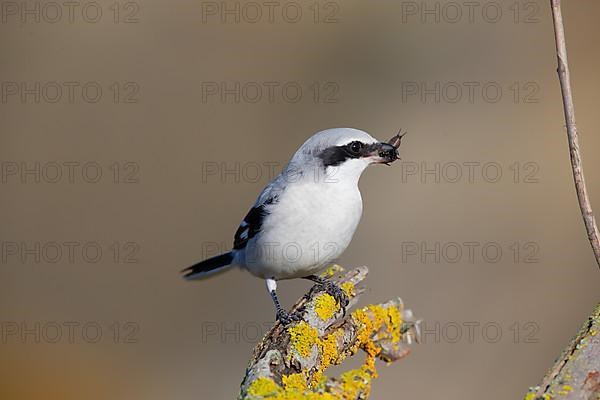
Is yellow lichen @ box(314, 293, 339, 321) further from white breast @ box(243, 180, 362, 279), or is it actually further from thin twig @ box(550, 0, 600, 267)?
thin twig @ box(550, 0, 600, 267)

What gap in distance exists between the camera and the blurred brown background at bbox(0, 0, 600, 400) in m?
7.84

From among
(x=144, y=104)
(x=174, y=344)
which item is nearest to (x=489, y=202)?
(x=174, y=344)

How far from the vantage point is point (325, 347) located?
3.81 meters

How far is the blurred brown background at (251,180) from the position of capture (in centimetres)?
784

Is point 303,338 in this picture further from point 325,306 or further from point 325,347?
point 325,306

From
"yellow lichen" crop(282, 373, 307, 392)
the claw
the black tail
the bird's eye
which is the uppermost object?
the bird's eye

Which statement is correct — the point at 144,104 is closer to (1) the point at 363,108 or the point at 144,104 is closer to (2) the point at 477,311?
(1) the point at 363,108

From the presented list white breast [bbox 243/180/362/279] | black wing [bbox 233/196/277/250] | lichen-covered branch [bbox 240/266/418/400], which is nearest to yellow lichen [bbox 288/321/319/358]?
lichen-covered branch [bbox 240/266/418/400]

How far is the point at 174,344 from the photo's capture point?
8133mm

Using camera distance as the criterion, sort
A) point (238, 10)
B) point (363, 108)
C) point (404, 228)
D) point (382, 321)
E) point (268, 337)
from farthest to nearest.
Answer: point (238, 10) < point (363, 108) < point (404, 228) < point (382, 321) < point (268, 337)

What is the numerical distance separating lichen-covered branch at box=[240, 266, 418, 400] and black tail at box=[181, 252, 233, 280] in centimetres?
94

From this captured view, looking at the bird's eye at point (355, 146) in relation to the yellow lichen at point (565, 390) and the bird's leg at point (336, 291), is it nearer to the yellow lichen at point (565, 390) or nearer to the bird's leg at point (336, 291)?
the bird's leg at point (336, 291)

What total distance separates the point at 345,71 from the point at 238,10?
5.55ft

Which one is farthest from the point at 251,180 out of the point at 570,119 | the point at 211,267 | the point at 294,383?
the point at 570,119
